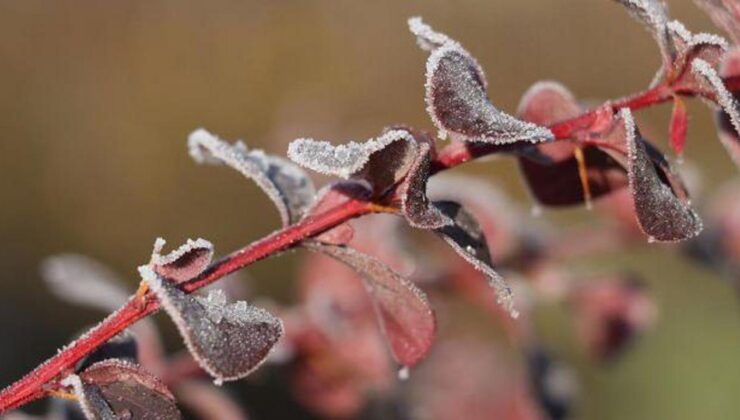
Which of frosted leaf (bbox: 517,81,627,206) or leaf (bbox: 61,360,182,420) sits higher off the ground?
leaf (bbox: 61,360,182,420)

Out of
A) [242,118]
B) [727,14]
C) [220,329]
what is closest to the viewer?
[220,329]

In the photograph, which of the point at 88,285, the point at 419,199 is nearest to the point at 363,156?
the point at 419,199

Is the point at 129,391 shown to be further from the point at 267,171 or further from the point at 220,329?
the point at 267,171

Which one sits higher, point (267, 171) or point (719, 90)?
point (267, 171)

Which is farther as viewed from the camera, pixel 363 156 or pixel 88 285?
pixel 88 285

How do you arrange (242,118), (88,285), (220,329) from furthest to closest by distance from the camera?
(242,118) < (88,285) < (220,329)

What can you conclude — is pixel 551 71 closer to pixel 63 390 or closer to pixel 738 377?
pixel 738 377

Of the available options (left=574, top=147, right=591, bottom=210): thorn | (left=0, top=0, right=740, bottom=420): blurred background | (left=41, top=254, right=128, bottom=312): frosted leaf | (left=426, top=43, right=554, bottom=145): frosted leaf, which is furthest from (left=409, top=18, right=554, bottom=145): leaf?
(left=0, top=0, right=740, bottom=420): blurred background

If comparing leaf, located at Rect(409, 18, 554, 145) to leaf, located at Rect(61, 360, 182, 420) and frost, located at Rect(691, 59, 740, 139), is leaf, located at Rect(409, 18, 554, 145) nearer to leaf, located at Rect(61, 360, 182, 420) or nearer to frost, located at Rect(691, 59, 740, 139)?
frost, located at Rect(691, 59, 740, 139)
